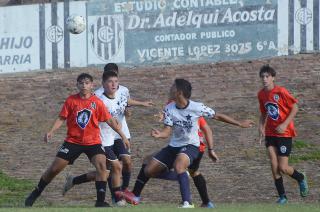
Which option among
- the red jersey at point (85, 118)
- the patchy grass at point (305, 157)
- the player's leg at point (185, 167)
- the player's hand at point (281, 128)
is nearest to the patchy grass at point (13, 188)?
the red jersey at point (85, 118)

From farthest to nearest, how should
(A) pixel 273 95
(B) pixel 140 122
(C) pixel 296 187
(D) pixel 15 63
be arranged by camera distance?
(D) pixel 15 63
(B) pixel 140 122
(C) pixel 296 187
(A) pixel 273 95

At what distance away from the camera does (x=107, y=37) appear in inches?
1093

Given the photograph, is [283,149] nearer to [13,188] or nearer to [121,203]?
[121,203]

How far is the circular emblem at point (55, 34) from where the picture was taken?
28094 millimetres

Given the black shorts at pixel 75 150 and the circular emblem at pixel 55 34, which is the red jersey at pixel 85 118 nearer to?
the black shorts at pixel 75 150

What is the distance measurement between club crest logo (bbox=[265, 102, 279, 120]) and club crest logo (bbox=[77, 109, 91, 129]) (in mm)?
3040

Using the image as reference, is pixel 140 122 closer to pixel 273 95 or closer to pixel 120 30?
pixel 120 30

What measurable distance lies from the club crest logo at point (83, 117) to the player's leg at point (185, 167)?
5.33ft

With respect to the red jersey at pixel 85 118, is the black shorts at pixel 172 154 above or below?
below

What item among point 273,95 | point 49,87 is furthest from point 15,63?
point 273,95

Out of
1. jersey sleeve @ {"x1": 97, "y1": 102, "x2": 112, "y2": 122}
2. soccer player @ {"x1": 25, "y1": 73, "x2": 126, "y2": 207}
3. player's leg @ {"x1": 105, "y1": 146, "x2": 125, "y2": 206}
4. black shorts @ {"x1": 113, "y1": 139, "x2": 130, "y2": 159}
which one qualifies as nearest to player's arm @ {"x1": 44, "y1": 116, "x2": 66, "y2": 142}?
soccer player @ {"x1": 25, "y1": 73, "x2": 126, "y2": 207}

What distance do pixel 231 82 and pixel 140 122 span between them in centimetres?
278

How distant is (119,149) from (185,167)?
7.64 feet

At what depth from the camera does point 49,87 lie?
27.6 m
